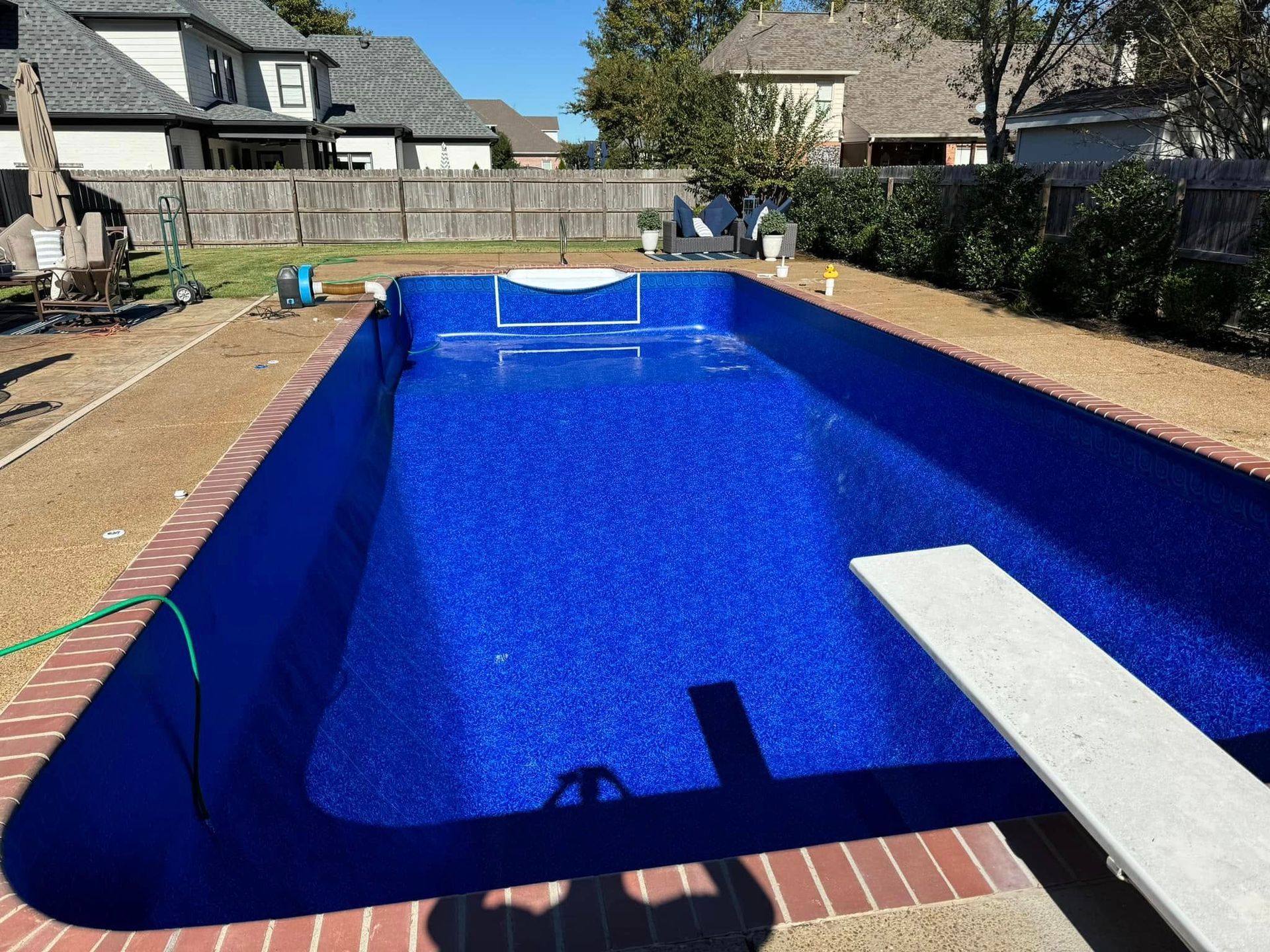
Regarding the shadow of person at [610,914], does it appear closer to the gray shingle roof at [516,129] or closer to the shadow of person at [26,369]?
the shadow of person at [26,369]

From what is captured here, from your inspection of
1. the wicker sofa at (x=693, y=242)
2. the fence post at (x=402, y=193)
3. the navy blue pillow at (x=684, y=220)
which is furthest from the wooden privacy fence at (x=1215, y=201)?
the fence post at (x=402, y=193)

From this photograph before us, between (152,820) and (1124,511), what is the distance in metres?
6.05

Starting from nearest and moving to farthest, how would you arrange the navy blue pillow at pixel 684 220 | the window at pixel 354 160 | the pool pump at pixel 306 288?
1. the pool pump at pixel 306 288
2. the navy blue pillow at pixel 684 220
3. the window at pixel 354 160

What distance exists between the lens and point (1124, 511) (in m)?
5.95

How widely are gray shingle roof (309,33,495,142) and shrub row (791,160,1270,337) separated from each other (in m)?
21.8

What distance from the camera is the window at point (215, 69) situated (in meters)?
25.3

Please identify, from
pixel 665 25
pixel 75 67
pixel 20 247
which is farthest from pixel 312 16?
pixel 20 247

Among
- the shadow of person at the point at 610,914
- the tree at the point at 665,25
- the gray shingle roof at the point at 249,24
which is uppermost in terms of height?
the tree at the point at 665,25

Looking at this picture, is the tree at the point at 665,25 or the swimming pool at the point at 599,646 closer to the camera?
the swimming pool at the point at 599,646

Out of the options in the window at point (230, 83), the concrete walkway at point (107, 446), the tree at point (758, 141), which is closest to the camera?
the concrete walkway at point (107, 446)

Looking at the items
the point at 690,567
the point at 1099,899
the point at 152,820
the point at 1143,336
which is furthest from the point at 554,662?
the point at 1143,336

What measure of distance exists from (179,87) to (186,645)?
2535 centimetres

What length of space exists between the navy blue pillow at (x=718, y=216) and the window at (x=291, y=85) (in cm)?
1737

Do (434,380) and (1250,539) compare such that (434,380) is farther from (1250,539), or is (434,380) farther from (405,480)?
(1250,539)
